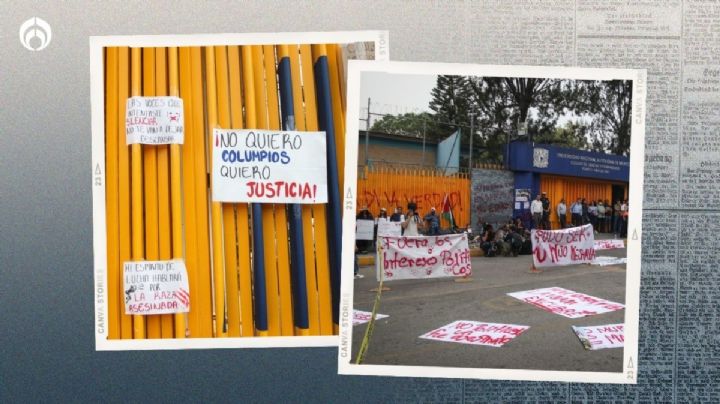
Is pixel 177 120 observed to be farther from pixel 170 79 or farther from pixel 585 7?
pixel 585 7

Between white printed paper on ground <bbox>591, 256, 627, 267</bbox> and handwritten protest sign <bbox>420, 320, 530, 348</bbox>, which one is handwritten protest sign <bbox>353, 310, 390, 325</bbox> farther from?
white printed paper on ground <bbox>591, 256, 627, 267</bbox>

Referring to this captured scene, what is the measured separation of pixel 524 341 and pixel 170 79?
1773 mm

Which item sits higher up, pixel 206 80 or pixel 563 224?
pixel 206 80

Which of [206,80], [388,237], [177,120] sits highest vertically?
[206,80]

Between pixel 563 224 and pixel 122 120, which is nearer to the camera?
pixel 122 120

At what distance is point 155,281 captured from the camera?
2.62 m

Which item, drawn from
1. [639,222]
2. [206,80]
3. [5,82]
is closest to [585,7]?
[639,222]

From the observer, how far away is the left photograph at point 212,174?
2.60 metres

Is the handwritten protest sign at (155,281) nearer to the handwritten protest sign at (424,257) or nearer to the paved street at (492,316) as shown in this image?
the paved street at (492,316)

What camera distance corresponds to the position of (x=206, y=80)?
8.62 feet

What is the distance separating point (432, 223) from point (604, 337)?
84cm

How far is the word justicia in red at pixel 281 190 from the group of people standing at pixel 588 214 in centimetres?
95
